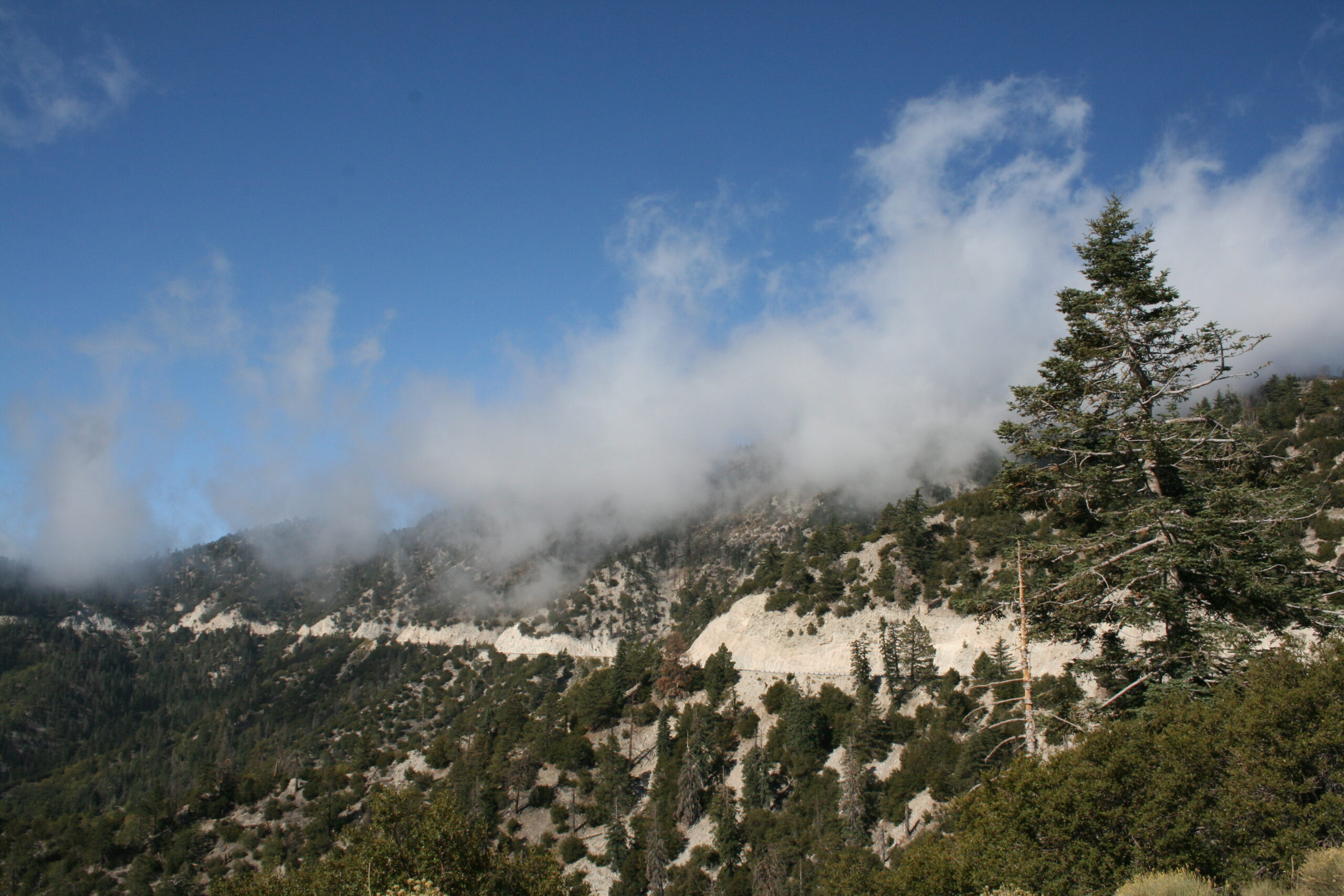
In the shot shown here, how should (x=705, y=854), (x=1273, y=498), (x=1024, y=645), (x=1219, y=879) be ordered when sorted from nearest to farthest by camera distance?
(x=1273, y=498) < (x=1219, y=879) < (x=1024, y=645) < (x=705, y=854)

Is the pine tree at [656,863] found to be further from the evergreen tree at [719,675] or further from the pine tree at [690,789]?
the evergreen tree at [719,675]

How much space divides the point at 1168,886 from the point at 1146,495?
7481mm

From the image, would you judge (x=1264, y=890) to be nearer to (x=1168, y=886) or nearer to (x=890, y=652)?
(x=1168, y=886)

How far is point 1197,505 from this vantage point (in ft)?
45.6

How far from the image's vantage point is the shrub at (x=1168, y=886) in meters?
11.1

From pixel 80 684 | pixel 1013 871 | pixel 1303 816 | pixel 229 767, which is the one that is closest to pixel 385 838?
pixel 1013 871

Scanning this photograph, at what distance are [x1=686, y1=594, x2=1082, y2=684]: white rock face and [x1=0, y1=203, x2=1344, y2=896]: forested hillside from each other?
461 millimetres

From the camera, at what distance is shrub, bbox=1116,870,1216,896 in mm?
11078

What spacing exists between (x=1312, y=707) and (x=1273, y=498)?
4829 millimetres

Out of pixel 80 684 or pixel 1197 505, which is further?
pixel 80 684

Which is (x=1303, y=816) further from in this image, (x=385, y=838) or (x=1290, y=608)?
(x=385, y=838)

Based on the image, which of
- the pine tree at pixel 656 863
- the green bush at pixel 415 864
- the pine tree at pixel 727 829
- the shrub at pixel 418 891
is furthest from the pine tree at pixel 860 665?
the shrub at pixel 418 891

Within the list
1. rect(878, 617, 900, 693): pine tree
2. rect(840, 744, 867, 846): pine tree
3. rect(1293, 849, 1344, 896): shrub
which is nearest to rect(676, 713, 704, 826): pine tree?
rect(840, 744, 867, 846): pine tree

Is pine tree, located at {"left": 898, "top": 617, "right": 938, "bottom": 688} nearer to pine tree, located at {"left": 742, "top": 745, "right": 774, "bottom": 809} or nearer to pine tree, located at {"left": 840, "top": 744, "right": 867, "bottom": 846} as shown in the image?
pine tree, located at {"left": 840, "top": 744, "right": 867, "bottom": 846}
